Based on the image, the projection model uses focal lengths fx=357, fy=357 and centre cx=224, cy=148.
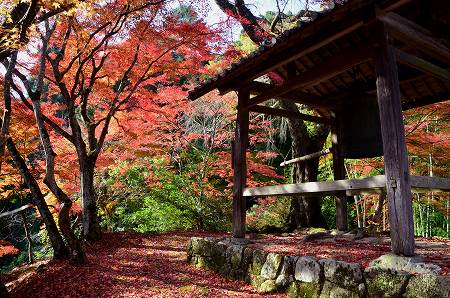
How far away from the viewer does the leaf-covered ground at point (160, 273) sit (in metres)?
4.65

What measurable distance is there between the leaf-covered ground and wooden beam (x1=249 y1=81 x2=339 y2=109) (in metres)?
2.49

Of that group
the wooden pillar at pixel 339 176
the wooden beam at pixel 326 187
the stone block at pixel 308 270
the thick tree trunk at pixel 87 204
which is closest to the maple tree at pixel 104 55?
the thick tree trunk at pixel 87 204

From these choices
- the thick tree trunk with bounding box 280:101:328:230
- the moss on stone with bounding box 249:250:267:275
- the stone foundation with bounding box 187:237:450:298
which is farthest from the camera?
the thick tree trunk with bounding box 280:101:328:230

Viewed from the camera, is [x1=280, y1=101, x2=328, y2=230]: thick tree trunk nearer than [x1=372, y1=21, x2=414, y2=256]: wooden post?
No

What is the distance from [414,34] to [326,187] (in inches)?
79.5

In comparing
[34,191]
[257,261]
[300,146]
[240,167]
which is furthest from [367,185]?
[300,146]

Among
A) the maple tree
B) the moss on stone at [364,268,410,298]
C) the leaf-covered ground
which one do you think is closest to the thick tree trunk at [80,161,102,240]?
the maple tree

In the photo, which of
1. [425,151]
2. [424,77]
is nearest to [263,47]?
[424,77]

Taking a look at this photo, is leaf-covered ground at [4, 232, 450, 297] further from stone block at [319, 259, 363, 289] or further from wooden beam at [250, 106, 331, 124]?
wooden beam at [250, 106, 331, 124]

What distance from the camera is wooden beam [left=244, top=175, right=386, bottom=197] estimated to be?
3.72 m

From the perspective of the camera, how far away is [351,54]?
420 cm

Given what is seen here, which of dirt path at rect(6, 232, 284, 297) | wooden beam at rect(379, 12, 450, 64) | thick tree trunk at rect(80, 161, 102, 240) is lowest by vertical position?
dirt path at rect(6, 232, 284, 297)

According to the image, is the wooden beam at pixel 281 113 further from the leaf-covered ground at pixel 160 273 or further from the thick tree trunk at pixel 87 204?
the thick tree trunk at pixel 87 204

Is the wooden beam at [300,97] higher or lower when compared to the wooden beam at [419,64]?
higher
